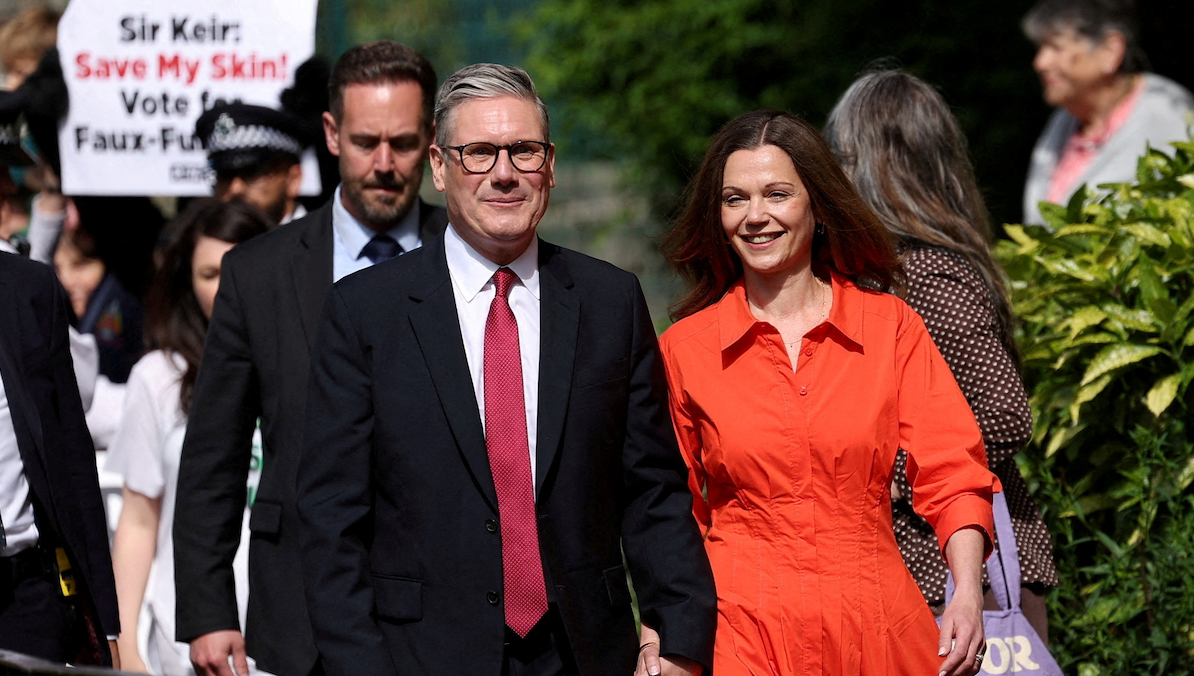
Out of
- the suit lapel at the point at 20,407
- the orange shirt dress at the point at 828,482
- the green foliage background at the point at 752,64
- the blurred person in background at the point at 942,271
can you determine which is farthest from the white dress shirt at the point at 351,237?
the green foliage background at the point at 752,64

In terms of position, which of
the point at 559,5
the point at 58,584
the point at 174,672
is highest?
the point at 559,5

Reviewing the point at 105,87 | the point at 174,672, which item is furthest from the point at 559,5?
the point at 174,672

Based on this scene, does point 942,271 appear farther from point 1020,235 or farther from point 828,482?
point 1020,235

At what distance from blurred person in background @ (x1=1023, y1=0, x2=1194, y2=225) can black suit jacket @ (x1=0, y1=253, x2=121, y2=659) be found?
16.9 ft

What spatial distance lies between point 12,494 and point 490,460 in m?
1.32

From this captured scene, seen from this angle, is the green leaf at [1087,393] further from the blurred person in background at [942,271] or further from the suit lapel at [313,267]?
the suit lapel at [313,267]

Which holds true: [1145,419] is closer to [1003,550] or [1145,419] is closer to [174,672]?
[1003,550]

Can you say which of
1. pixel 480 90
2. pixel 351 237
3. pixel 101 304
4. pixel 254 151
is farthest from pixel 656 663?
pixel 101 304

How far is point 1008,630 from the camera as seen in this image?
357 cm

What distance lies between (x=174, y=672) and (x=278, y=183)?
2042 mm

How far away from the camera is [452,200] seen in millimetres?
3188

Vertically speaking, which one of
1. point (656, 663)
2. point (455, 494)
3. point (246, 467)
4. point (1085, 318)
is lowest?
point (656, 663)

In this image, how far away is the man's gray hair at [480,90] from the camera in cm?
314

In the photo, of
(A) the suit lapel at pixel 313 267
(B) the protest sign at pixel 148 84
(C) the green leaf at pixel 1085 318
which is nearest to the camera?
(A) the suit lapel at pixel 313 267
